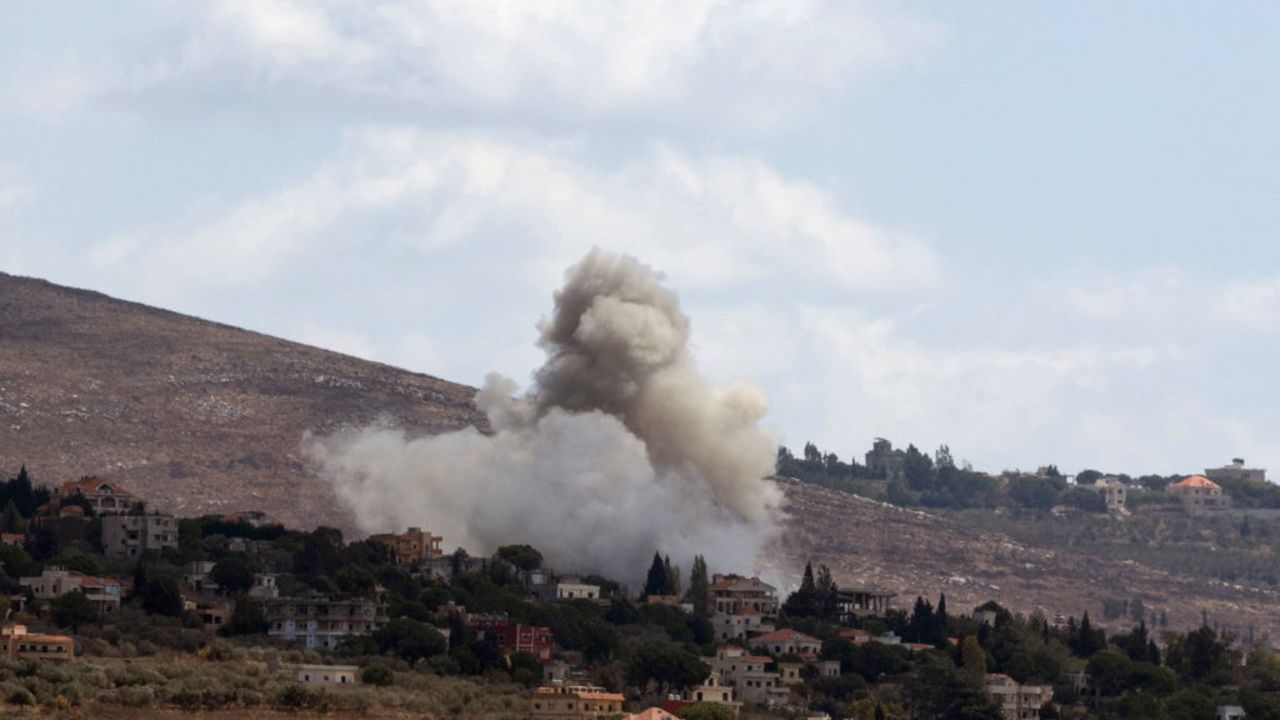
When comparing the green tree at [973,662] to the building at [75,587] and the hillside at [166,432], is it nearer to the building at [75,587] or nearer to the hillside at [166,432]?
the building at [75,587]

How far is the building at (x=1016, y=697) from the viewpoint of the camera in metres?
127

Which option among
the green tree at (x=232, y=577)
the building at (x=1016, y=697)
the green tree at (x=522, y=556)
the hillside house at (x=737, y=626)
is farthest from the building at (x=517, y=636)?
the building at (x=1016, y=697)

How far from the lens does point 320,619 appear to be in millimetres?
122375

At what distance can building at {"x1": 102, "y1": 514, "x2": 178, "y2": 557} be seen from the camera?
13438 cm

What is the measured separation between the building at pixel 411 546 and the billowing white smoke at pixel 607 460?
4096 mm

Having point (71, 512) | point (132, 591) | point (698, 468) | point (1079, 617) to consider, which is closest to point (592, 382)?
point (698, 468)

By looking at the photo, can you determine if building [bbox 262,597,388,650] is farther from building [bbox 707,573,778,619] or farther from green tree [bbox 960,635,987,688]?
green tree [bbox 960,635,987,688]

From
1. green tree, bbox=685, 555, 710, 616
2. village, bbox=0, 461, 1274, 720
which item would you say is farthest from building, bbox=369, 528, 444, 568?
green tree, bbox=685, 555, 710, 616

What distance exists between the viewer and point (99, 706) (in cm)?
10144

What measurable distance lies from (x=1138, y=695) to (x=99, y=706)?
46.2 metres

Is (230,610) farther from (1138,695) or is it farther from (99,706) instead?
(1138,695)

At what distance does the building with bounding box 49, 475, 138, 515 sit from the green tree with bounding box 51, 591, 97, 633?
2557 centimetres

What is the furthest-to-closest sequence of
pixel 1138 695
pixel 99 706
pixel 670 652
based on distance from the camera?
pixel 1138 695 → pixel 670 652 → pixel 99 706

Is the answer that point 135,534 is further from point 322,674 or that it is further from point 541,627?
point 322,674
